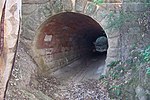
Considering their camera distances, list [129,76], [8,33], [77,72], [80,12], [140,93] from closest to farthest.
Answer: [8,33] < [140,93] < [129,76] < [80,12] < [77,72]

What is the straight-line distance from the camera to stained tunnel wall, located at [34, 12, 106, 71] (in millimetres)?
7113

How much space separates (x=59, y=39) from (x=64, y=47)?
0.50 m

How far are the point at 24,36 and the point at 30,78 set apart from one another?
1.32 m

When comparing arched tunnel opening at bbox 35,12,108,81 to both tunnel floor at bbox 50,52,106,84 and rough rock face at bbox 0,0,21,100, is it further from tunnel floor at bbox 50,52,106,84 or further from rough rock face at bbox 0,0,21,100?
rough rock face at bbox 0,0,21,100

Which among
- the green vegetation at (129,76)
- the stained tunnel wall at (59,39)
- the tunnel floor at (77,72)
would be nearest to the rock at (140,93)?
the green vegetation at (129,76)

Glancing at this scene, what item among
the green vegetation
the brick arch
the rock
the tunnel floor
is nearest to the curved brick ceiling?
the brick arch

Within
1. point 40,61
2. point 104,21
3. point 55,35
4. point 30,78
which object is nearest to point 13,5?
point 30,78

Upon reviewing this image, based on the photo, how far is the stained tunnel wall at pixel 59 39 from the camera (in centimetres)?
711

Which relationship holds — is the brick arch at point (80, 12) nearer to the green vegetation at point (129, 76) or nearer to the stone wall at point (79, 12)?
the stone wall at point (79, 12)

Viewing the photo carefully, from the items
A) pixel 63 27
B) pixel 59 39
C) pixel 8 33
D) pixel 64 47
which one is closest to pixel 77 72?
pixel 64 47

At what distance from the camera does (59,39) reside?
26.6 feet

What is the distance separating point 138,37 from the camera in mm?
6453

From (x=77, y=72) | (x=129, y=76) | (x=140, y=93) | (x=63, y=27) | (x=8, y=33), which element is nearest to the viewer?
(x=8, y=33)

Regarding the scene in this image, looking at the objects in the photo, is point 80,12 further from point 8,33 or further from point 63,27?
point 8,33
